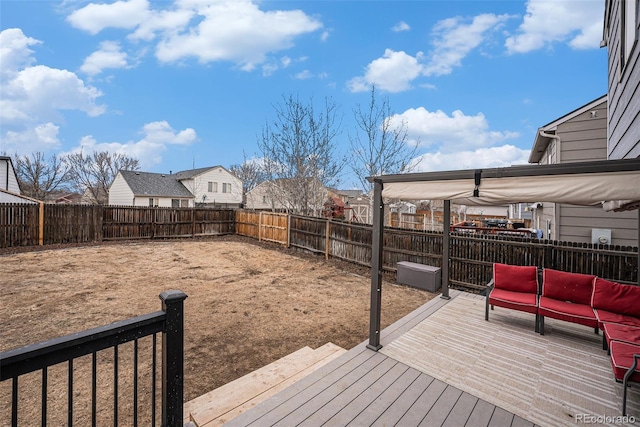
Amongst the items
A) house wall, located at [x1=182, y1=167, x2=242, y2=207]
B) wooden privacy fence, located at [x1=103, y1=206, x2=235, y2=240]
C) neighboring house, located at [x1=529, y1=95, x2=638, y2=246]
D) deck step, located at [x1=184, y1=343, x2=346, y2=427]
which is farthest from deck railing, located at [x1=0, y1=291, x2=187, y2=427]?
house wall, located at [x1=182, y1=167, x2=242, y2=207]

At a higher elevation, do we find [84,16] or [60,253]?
[84,16]

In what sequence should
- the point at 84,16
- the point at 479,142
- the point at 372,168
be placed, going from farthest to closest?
the point at 479,142, the point at 372,168, the point at 84,16

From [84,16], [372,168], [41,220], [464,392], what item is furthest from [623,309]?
[41,220]

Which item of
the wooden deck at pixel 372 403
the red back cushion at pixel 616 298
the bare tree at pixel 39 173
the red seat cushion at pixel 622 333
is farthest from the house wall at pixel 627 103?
the bare tree at pixel 39 173

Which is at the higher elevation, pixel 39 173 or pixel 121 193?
pixel 39 173

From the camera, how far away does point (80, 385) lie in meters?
3.38

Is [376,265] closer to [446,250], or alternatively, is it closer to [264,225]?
[446,250]

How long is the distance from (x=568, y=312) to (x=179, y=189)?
1206 inches

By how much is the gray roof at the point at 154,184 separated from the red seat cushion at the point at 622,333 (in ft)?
95.5

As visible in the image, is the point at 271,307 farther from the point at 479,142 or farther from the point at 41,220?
the point at 479,142

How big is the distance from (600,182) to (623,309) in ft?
8.84

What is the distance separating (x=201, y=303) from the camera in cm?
610

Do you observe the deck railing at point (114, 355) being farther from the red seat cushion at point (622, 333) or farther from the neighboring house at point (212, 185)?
the neighboring house at point (212, 185)

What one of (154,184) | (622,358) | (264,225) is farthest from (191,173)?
(622,358)
